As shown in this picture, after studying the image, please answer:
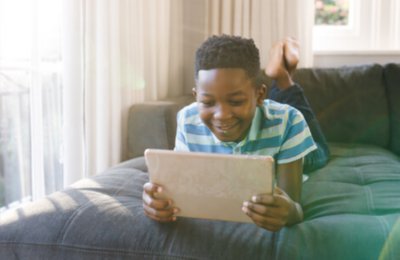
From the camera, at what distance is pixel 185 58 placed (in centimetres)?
267

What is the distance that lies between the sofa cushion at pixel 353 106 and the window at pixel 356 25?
53 cm

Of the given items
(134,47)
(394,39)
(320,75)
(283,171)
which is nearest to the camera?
(283,171)

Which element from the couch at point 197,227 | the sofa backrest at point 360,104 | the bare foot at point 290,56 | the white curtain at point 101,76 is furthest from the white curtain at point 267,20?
the couch at point 197,227

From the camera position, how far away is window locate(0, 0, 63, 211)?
1406 millimetres

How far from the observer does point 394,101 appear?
2.01 metres

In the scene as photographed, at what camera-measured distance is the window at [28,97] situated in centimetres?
141

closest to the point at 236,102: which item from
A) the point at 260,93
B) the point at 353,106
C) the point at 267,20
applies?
the point at 260,93

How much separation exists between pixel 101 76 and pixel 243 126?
84 cm

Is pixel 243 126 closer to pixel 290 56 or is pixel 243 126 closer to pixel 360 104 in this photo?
pixel 290 56

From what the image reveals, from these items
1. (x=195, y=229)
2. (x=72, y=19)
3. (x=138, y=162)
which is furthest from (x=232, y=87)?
(x=72, y=19)

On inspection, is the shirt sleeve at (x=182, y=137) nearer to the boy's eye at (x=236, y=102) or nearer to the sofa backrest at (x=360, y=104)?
the boy's eye at (x=236, y=102)

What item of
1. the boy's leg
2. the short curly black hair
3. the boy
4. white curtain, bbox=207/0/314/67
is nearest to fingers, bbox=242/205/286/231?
the boy

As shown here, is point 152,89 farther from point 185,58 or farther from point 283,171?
point 283,171

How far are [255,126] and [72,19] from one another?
816 mm
